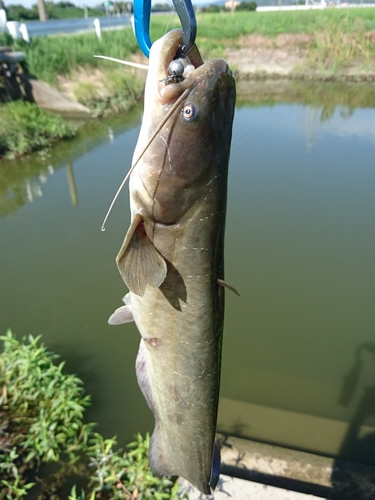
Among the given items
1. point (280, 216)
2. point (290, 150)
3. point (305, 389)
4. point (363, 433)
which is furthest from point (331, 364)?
point (290, 150)

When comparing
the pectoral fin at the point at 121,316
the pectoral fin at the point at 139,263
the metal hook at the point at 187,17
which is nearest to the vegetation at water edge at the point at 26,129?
the pectoral fin at the point at 121,316

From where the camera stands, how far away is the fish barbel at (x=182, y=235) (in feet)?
3.85

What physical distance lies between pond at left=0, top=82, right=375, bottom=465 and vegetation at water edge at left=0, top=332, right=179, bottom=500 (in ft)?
1.89

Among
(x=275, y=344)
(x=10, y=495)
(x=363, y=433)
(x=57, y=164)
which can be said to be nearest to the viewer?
(x=10, y=495)

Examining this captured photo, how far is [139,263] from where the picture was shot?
1.25m

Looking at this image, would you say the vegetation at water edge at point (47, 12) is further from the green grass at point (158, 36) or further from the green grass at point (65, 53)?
the green grass at point (65, 53)

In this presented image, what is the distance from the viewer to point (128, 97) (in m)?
13.1

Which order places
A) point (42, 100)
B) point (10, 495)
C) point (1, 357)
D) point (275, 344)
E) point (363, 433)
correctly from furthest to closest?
point (42, 100) → point (275, 344) → point (363, 433) → point (1, 357) → point (10, 495)

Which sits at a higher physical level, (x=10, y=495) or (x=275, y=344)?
(x=10, y=495)

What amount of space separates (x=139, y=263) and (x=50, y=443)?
6.72 ft

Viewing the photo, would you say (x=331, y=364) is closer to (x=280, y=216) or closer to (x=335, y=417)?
(x=335, y=417)

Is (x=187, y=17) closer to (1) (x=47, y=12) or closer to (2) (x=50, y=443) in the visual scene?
(2) (x=50, y=443)

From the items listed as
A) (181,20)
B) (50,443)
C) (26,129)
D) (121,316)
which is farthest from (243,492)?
(26,129)

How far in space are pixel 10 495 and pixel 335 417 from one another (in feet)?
8.86
